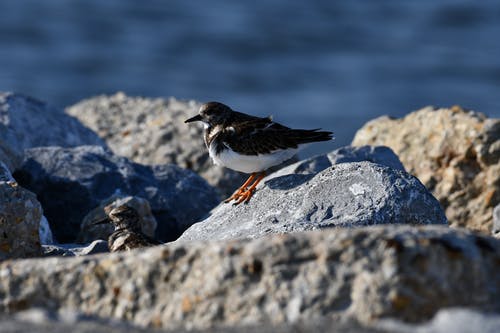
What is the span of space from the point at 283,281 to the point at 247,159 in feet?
12.4

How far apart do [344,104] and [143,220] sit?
13.5m

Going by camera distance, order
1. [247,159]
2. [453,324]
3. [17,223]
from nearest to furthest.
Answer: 1. [453,324]
2. [17,223]
3. [247,159]

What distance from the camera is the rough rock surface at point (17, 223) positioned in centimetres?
720

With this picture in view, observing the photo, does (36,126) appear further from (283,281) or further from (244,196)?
(283,281)

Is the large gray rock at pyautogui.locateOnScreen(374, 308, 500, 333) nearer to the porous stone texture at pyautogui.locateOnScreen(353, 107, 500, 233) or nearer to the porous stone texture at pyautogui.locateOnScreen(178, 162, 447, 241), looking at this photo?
the porous stone texture at pyautogui.locateOnScreen(178, 162, 447, 241)

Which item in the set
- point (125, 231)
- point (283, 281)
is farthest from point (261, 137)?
point (283, 281)

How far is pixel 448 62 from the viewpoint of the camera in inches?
965

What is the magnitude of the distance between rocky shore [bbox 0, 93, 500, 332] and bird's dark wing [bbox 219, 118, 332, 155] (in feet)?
1.00

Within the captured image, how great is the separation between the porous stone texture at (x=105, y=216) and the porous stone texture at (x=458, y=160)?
3.31 metres

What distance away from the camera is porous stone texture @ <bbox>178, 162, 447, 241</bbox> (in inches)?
271

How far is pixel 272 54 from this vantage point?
25.6 m

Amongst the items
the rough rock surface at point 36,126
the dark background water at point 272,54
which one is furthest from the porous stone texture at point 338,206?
the dark background water at point 272,54

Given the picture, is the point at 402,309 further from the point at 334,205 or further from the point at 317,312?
the point at 334,205

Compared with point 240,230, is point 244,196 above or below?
above
